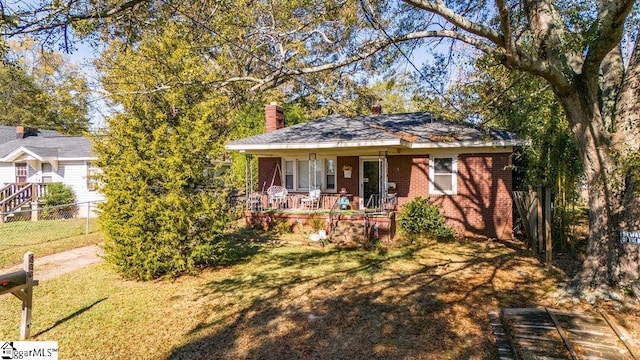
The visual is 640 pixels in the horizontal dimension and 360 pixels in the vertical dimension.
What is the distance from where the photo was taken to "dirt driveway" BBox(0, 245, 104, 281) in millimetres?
8470

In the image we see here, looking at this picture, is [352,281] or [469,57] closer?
[352,281]

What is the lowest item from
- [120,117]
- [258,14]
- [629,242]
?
[629,242]

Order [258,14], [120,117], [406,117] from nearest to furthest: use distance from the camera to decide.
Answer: [120,117] < [406,117] < [258,14]

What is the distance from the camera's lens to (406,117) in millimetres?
16297

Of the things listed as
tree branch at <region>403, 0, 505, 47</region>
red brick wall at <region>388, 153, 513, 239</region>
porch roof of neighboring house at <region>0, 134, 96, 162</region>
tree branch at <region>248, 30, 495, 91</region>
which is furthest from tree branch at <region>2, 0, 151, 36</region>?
porch roof of neighboring house at <region>0, 134, 96, 162</region>

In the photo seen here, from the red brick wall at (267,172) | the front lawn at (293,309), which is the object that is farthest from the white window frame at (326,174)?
the front lawn at (293,309)

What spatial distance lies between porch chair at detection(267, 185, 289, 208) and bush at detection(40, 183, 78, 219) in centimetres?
1234

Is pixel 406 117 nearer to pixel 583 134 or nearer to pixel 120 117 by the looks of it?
pixel 583 134

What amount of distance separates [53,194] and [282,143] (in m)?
14.6

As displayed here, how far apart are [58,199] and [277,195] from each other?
44.5 feet

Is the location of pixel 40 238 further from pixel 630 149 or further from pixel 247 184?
pixel 630 149

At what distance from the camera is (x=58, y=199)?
1934 cm

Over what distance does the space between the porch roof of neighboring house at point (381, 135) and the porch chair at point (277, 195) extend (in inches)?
67.9

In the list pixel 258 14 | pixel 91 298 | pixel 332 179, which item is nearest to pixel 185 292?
pixel 91 298
